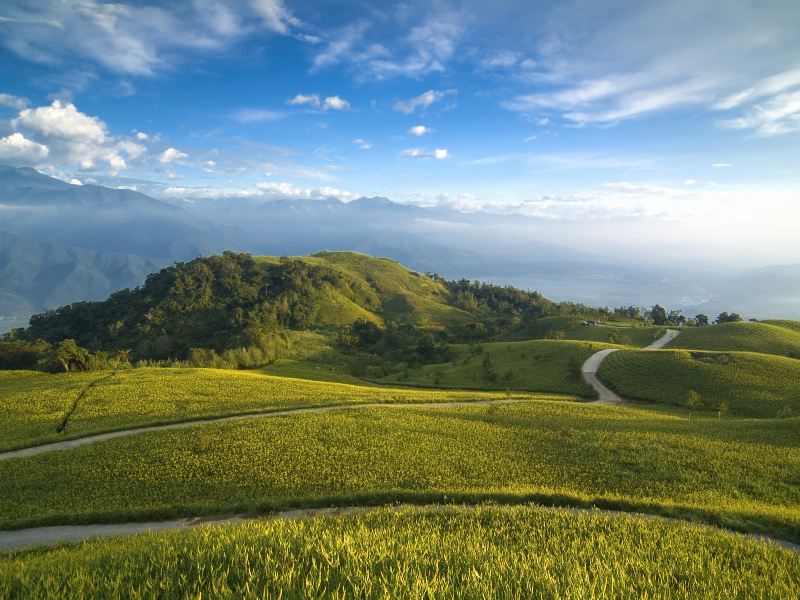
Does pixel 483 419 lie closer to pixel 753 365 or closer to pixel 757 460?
pixel 757 460

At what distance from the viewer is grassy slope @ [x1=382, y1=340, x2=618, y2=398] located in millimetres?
63922

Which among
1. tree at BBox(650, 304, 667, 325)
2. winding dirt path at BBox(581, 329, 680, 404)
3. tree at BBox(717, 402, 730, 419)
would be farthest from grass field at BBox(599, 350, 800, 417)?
tree at BBox(650, 304, 667, 325)

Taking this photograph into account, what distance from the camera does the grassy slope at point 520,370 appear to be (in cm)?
6392

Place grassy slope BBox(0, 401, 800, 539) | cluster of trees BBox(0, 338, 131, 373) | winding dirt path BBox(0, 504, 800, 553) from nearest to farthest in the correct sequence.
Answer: winding dirt path BBox(0, 504, 800, 553)
grassy slope BBox(0, 401, 800, 539)
cluster of trees BBox(0, 338, 131, 373)

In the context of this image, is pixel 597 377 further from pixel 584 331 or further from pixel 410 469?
pixel 584 331

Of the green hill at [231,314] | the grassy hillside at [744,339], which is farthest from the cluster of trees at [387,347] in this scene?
the grassy hillside at [744,339]

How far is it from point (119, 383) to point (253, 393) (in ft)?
49.4

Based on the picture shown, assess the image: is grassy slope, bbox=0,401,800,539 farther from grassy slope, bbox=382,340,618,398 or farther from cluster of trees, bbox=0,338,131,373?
cluster of trees, bbox=0,338,131,373

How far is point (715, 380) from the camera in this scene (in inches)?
2153

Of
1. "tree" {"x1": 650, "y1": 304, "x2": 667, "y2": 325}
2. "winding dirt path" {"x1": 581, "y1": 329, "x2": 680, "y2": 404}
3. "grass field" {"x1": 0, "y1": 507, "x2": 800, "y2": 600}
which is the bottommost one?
"winding dirt path" {"x1": 581, "y1": 329, "x2": 680, "y2": 404}

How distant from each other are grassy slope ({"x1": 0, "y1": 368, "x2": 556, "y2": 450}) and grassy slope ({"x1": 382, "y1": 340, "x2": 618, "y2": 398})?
578 inches

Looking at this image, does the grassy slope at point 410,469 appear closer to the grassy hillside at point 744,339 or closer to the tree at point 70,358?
the tree at point 70,358

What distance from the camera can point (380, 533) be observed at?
10484 millimetres

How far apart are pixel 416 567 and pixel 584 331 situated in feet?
397
